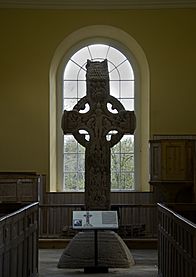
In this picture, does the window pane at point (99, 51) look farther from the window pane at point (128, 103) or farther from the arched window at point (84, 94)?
the window pane at point (128, 103)

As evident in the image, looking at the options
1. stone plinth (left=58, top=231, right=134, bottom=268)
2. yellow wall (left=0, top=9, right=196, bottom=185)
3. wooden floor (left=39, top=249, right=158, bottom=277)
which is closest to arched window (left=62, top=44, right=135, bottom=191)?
yellow wall (left=0, top=9, right=196, bottom=185)

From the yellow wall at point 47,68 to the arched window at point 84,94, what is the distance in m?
1.04

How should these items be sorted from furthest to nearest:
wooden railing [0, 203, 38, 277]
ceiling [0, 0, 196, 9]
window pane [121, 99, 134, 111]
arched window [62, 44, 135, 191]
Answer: window pane [121, 99, 134, 111]
arched window [62, 44, 135, 191]
ceiling [0, 0, 196, 9]
wooden railing [0, 203, 38, 277]

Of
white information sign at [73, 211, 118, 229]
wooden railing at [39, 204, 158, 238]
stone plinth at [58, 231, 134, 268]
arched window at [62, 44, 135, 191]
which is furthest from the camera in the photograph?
arched window at [62, 44, 135, 191]

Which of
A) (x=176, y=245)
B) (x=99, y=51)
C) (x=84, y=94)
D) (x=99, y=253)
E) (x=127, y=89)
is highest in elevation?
(x=99, y=51)

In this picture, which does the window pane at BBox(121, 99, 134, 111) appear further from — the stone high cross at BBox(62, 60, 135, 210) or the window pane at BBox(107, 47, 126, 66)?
the stone high cross at BBox(62, 60, 135, 210)

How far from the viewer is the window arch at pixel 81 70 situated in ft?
57.4

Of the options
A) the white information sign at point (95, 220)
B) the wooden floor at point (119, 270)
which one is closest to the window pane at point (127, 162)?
the wooden floor at point (119, 270)

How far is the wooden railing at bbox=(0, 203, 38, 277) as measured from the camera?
6.59m

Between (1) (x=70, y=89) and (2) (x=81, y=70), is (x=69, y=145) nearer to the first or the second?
(1) (x=70, y=89)

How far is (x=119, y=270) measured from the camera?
391 inches

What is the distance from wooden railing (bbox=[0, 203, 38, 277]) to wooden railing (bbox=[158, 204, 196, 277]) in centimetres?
177

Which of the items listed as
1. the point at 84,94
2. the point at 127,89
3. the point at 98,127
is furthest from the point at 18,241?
the point at 127,89

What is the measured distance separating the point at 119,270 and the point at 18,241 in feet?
9.36
